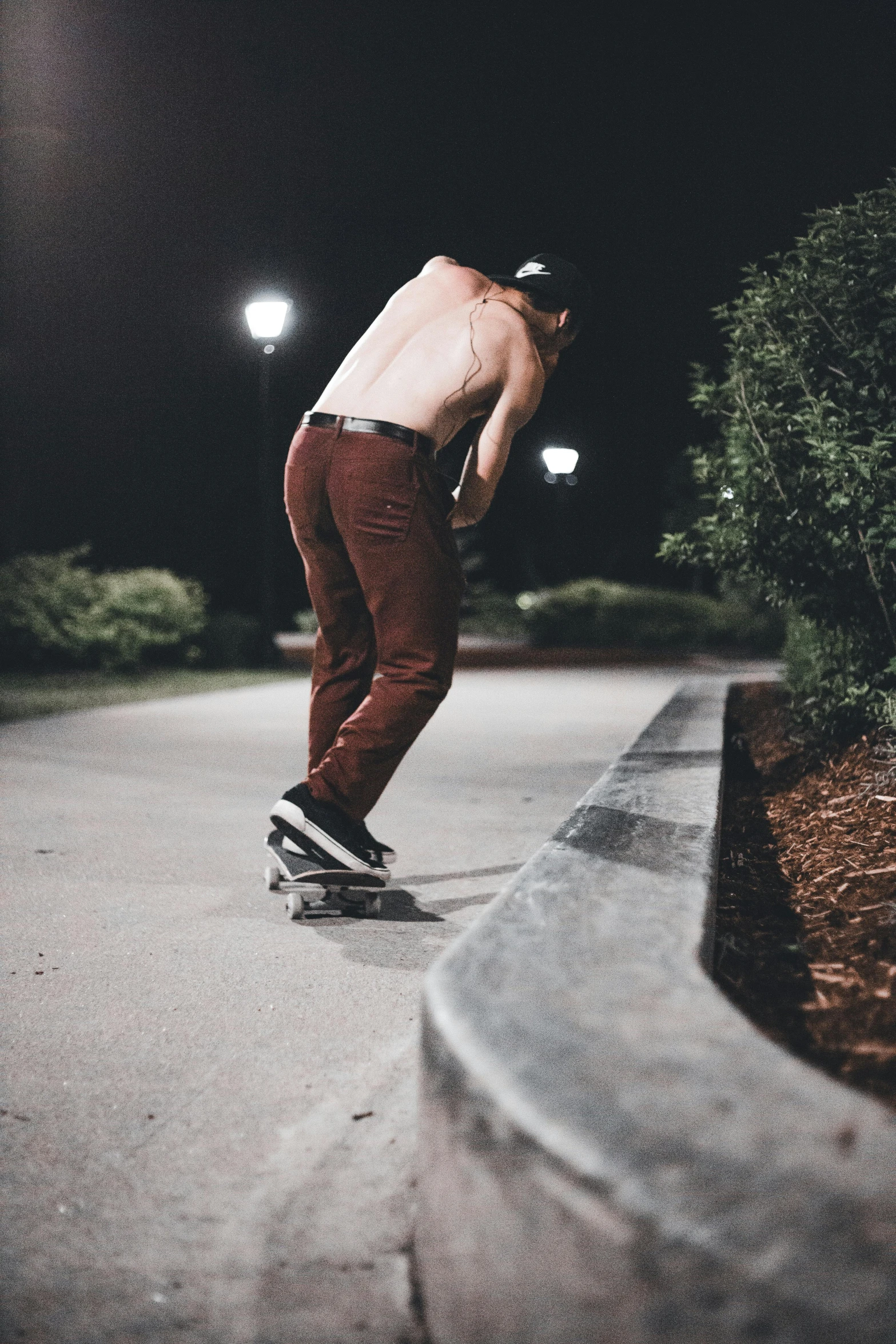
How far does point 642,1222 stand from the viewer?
105 centimetres

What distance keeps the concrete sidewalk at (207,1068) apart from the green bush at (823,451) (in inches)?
61.0

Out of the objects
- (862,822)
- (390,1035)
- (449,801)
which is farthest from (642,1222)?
(449,801)

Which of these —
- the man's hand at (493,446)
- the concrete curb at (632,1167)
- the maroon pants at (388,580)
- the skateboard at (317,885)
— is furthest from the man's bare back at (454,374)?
the concrete curb at (632,1167)

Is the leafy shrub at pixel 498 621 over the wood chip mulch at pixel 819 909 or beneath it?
beneath

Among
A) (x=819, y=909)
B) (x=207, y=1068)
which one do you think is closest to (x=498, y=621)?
(x=819, y=909)

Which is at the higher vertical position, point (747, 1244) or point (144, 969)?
point (747, 1244)

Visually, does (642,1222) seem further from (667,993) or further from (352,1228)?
(352,1228)

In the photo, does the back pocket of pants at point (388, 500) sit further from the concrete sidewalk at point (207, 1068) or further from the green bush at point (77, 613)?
the green bush at point (77, 613)

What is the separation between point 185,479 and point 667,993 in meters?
43.1

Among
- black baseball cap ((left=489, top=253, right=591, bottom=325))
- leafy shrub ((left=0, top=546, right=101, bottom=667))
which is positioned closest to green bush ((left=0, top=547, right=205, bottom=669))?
leafy shrub ((left=0, top=546, right=101, bottom=667))

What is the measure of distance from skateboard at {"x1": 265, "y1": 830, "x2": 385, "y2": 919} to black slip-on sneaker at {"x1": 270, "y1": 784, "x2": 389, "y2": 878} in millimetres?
34

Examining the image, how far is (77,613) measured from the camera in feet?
51.6

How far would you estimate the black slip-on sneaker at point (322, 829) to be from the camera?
3.35 meters

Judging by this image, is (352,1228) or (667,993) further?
(352,1228)
